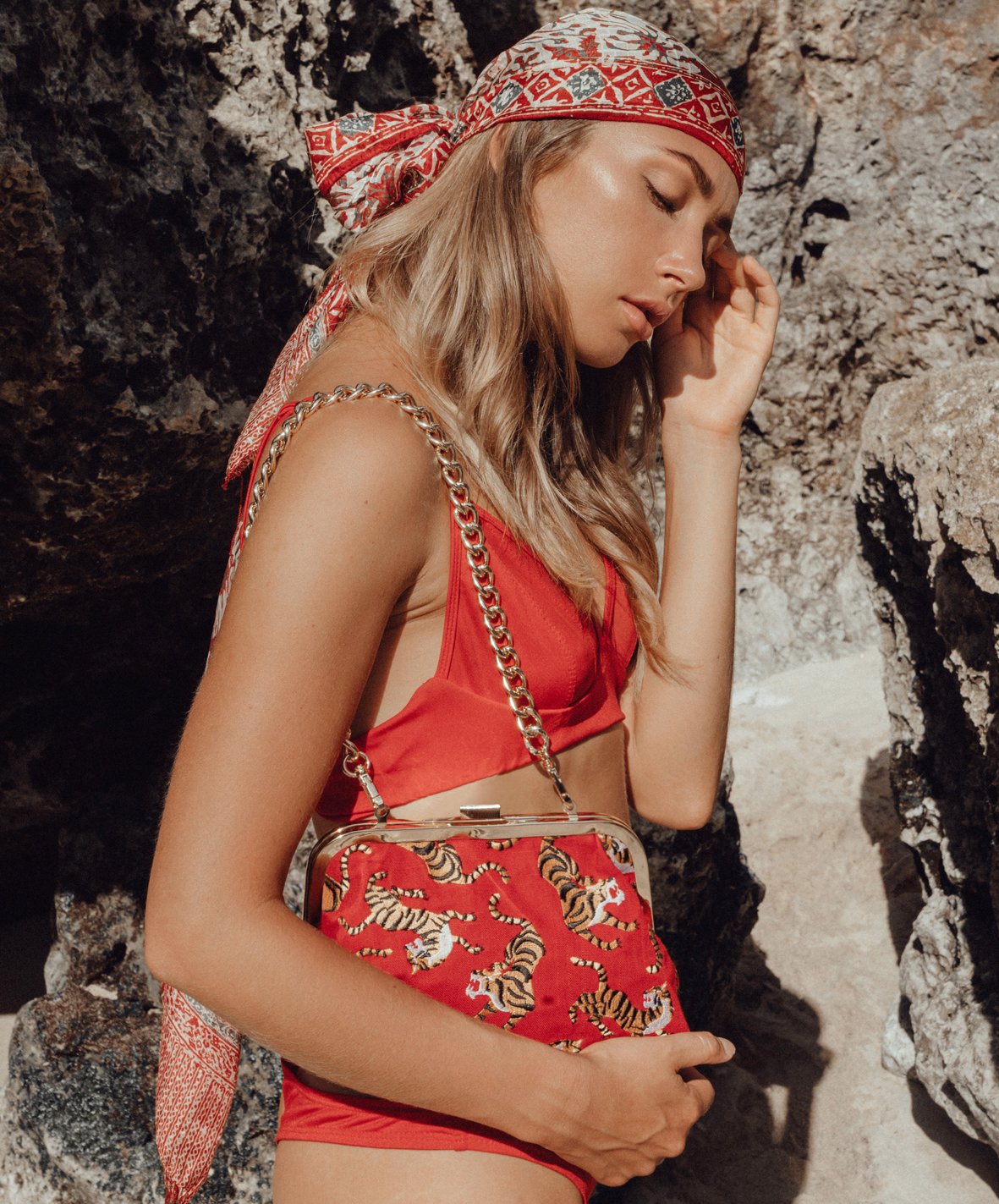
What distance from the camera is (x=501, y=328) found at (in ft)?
4.84

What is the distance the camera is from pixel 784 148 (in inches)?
203

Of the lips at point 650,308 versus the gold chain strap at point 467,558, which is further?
the lips at point 650,308

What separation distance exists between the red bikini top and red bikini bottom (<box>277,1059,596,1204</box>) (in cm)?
34

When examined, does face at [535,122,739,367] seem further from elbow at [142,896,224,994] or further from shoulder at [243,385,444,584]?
elbow at [142,896,224,994]

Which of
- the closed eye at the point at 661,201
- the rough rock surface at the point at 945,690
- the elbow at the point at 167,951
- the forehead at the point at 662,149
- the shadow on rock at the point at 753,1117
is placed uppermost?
the forehead at the point at 662,149

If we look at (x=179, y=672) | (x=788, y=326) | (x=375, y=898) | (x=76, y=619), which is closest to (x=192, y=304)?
(x=76, y=619)

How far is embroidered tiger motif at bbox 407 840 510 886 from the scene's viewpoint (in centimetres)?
134

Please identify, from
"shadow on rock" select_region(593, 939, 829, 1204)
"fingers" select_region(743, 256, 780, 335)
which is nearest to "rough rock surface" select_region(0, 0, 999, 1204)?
"shadow on rock" select_region(593, 939, 829, 1204)

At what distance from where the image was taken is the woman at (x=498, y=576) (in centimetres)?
113

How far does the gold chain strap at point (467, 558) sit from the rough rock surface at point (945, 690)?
41.8 inches

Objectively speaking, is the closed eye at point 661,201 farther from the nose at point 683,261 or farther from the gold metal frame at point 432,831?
the gold metal frame at point 432,831

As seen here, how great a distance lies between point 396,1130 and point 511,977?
8.3 inches

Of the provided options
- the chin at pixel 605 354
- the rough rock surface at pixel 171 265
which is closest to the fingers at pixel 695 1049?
the chin at pixel 605 354

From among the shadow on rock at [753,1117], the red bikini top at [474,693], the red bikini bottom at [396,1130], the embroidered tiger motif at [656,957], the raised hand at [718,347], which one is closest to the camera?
the red bikini bottom at [396,1130]
